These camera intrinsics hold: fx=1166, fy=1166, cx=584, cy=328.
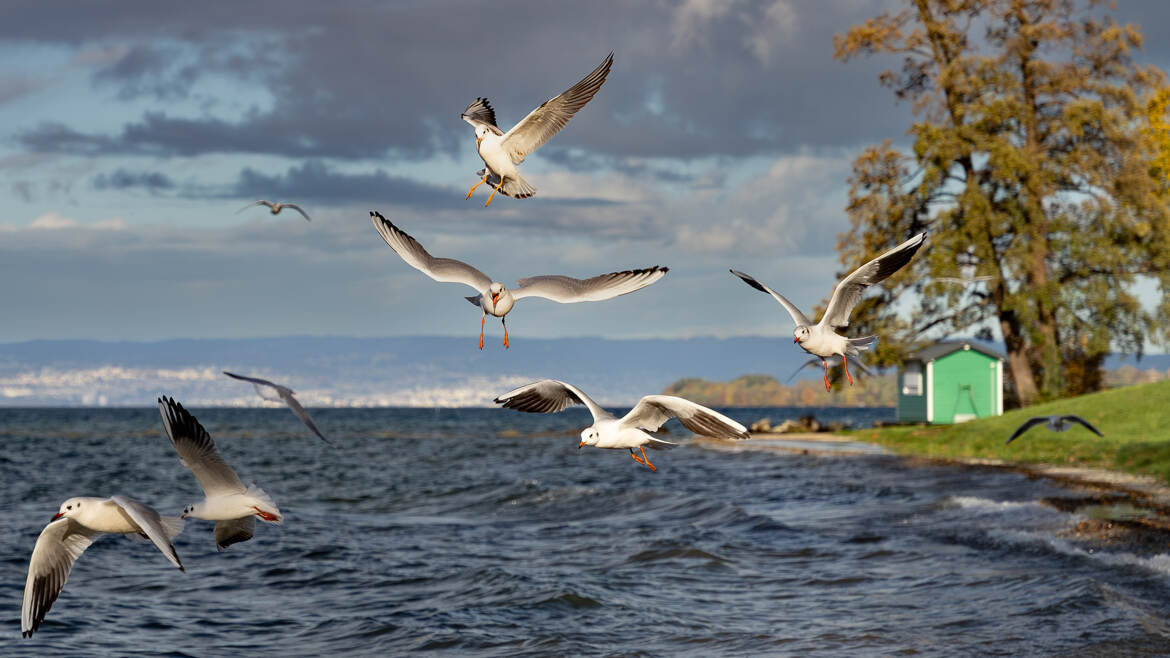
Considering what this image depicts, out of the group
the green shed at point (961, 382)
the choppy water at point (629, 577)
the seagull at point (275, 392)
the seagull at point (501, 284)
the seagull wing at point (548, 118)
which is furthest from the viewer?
the green shed at point (961, 382)

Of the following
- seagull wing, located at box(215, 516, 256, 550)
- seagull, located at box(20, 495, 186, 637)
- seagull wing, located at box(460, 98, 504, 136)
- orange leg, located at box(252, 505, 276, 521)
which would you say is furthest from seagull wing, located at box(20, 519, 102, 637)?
seagull wing, located at box(460, 98, 504, 136)

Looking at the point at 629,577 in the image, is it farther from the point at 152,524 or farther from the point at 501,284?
the point at 501,284

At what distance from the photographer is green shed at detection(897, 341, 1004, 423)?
54.2 metres

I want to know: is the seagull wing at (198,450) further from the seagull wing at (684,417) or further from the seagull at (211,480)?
the seagull wing at (684,417)

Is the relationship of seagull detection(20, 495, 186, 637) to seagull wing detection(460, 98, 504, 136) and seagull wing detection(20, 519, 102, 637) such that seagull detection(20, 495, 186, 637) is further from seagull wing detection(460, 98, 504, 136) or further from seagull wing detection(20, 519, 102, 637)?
seagull wing detection(460, 98, 504, 136)

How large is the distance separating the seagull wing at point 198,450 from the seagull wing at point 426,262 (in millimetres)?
1972

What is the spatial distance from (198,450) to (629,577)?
1448 centimetres

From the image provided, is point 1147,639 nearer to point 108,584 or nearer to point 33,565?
point 33,565

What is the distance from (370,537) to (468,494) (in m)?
10.5

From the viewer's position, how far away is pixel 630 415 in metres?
5.85

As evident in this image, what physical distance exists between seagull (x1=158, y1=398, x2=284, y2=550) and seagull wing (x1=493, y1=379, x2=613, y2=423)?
1962 mm

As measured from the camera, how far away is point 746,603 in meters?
17.9

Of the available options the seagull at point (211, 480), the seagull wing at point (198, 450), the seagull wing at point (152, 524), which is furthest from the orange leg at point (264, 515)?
the seagull wing at point (152, 524)

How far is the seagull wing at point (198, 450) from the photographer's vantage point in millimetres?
6551
